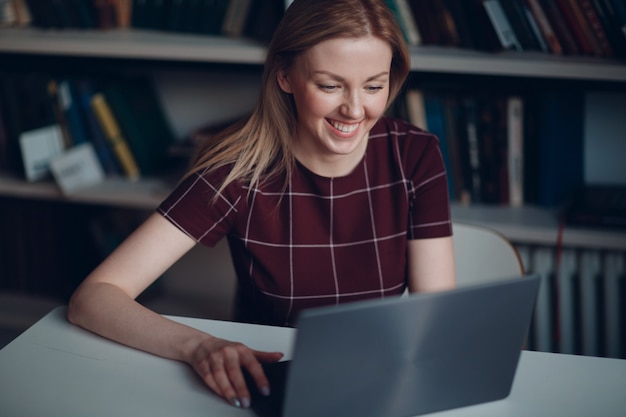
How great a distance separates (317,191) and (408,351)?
582mm

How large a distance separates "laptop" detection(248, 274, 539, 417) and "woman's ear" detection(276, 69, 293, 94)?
57 centimetres

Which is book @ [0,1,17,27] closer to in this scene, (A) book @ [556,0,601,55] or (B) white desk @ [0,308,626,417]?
(B) white desk @ [0,308,626,417]

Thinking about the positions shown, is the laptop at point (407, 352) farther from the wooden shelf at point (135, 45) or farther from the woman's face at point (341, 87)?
the wooden shelf at point (135, 45)

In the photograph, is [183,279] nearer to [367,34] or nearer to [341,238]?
[341,238]

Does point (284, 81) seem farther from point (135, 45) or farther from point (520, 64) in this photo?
point (135, 45)

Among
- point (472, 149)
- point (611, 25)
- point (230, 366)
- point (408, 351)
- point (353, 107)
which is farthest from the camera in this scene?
point (472, 149)

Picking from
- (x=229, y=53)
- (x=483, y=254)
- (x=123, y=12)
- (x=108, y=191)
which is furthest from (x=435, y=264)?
(x=123, y=12)

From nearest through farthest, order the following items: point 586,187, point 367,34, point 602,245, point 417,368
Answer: point 417,368 → point 367,34 → point 602,245 → point 586,187

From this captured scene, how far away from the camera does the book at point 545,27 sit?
1798 mm

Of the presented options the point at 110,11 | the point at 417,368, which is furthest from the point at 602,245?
the point at 110,11

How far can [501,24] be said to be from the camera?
1.82 metres

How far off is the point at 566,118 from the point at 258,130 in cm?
88

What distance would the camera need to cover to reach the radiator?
199 centimetres

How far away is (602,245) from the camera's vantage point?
1846 mm
